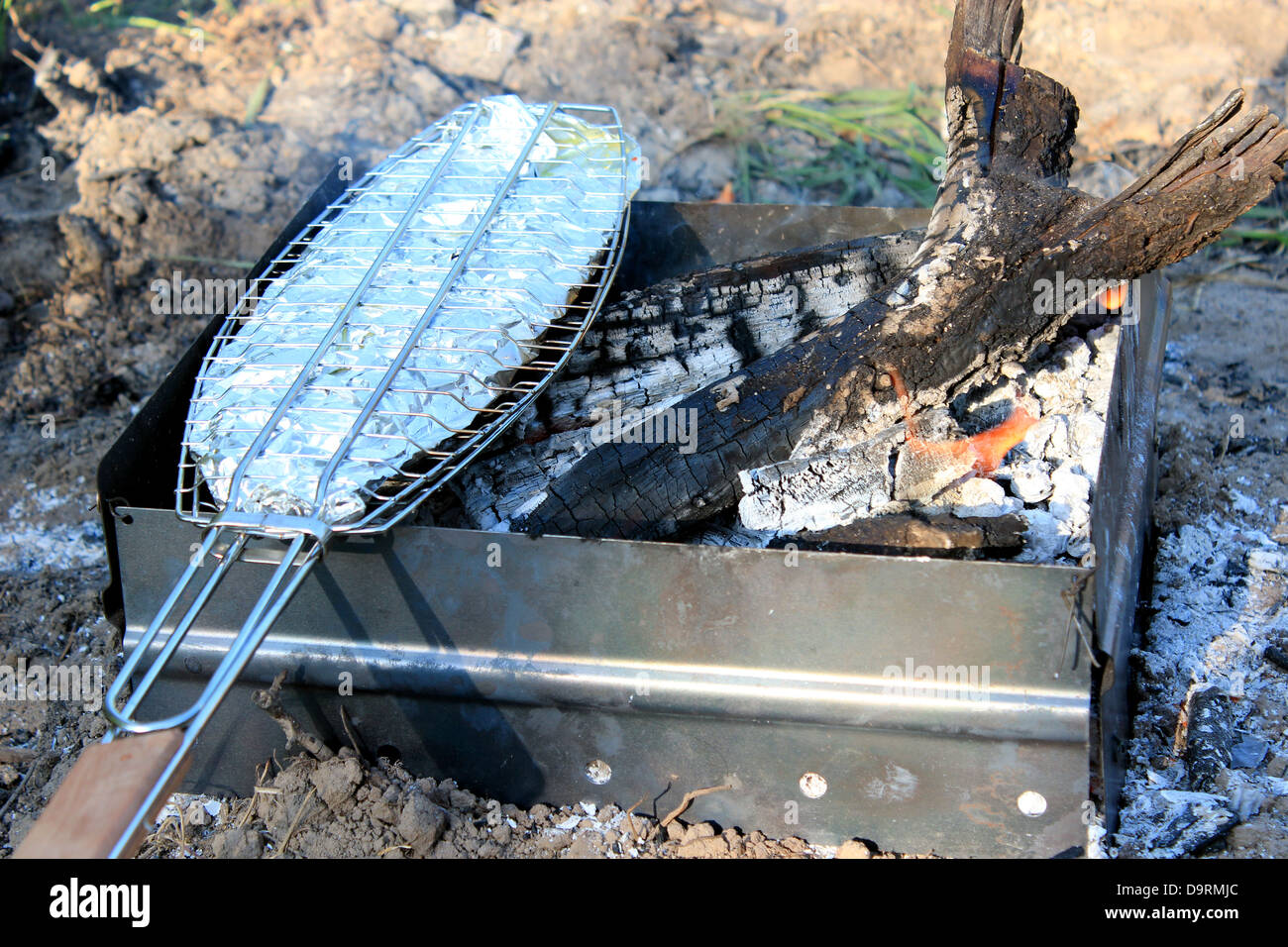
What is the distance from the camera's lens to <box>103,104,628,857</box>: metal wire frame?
1.62 metres

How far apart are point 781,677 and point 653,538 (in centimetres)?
47

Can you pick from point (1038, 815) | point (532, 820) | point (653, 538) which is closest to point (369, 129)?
point (653, 538)

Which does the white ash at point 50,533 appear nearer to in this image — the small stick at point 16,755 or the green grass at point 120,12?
the small stick at point 16,755

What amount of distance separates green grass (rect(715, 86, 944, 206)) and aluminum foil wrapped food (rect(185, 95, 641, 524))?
1548 mm

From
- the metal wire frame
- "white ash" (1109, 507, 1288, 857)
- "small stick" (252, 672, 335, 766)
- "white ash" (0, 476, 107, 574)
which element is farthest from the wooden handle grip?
"white ash" (1109, 507, 1288, 857)

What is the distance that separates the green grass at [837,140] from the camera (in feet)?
15.1

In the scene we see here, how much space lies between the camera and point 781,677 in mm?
2021

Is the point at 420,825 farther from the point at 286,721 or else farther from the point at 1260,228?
the point at 1260,228

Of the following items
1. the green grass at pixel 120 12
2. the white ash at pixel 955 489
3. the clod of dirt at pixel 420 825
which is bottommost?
the clod of dirt at pixel 420 825

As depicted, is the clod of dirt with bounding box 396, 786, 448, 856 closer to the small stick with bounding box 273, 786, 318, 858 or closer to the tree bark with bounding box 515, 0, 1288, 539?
the small stick with bounding box 273, 786, 318, 858

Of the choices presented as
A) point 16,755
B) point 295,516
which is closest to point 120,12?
point 16,755

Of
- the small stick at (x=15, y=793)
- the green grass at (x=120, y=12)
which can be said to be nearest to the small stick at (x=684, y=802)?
the small stick at (x=15, y=793)

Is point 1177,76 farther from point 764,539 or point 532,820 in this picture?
point 532,820

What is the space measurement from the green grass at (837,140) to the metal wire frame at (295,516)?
188 cm
